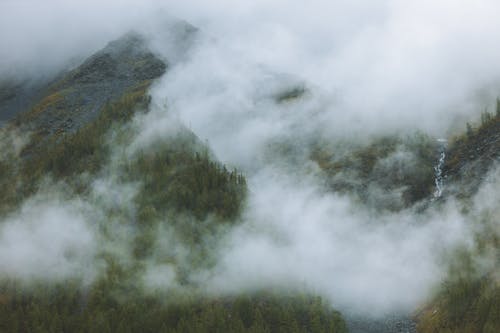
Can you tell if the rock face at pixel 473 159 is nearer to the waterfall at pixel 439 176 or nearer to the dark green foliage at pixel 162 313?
the waterfall at pixel 439 176

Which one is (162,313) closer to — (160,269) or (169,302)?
(169,302)

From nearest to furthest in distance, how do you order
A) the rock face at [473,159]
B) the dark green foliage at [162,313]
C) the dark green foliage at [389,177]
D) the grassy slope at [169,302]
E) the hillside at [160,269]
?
1. the dark green foliage at [162,313]
2. the grassy slope at [169,302]
3. the hillside at [160,269]
4. the rock face at [473,159]
5. the dark green foliage at [389,177]

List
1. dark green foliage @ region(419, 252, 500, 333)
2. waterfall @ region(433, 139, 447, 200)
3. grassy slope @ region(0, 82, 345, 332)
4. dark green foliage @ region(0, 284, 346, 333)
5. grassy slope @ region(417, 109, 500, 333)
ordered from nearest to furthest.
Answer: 1. dark green foliage @ region(419, 252, 500, 333)
2. grassy slope @ region(417, 109, 500, 333)
3. dark green foliage @ region(0, 284, 346, 333)
4. grassy slope @ region(0, 82, 345, 332)
5. waterfall @ region(433, 139, 447, 200)

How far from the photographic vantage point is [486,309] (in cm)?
10075

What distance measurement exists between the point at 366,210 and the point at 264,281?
5582 centimetres

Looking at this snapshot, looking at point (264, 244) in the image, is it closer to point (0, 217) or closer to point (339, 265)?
point (339, 265)

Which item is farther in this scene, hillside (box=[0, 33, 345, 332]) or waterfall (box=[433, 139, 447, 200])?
waterfall (box=[433, 139, 447, 200])

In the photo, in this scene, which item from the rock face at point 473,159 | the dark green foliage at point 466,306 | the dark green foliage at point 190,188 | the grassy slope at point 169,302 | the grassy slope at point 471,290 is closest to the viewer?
the dark green foliage at point 466,306

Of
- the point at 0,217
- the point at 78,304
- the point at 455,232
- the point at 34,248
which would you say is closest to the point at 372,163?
the point at 455,232

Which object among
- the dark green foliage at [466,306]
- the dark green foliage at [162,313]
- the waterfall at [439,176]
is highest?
the waterfall at [439,176]

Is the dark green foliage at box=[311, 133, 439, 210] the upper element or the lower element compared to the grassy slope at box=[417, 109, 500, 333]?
upper

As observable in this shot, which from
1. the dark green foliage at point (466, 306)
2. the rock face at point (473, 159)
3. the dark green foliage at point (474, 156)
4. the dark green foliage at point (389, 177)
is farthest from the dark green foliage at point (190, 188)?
the dark green foliage at point (474, 156)

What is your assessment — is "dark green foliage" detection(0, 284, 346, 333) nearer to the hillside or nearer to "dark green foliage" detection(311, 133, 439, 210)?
the hillside

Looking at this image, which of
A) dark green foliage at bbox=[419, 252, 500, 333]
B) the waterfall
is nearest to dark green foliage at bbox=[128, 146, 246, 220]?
the waterfall
